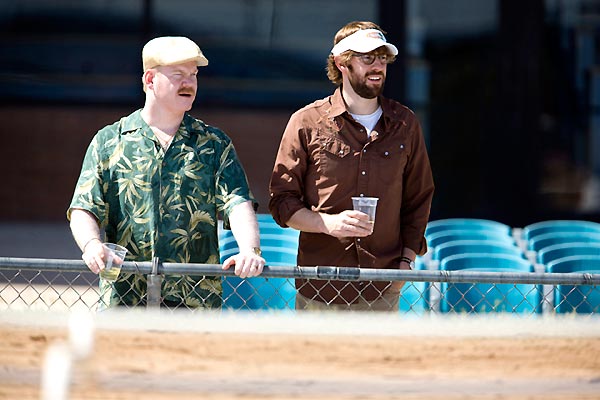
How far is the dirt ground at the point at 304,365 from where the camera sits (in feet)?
8.88

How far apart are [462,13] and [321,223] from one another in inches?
334

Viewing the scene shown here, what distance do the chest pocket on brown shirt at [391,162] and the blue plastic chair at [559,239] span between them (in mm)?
2959

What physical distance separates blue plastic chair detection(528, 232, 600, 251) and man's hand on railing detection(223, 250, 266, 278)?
364cm

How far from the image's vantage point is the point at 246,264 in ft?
12.5

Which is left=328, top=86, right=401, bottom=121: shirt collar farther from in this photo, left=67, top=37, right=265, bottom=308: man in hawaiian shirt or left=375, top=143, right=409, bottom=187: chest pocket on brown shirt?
left=67, top=37, right=265, bottom=308: man in hawaiian shirt

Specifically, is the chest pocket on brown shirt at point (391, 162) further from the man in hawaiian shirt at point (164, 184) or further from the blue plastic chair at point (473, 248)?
the blue plastic chair at point (473, 248)

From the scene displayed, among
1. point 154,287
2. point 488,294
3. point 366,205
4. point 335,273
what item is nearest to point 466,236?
point 488,294

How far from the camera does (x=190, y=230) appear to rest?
4.06 meters

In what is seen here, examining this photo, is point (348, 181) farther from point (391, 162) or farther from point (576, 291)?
point (576, 291)

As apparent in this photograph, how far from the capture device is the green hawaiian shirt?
13.1 feet

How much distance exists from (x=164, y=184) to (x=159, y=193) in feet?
0.12

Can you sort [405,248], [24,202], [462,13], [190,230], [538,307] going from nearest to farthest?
1. [190,230]
2. [405,248]
3. [538,307]
4. [462,13]
5. [24,202]

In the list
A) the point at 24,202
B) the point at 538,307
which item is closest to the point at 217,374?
the point at 538,307

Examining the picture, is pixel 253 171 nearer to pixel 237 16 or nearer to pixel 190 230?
pixel 237 16
